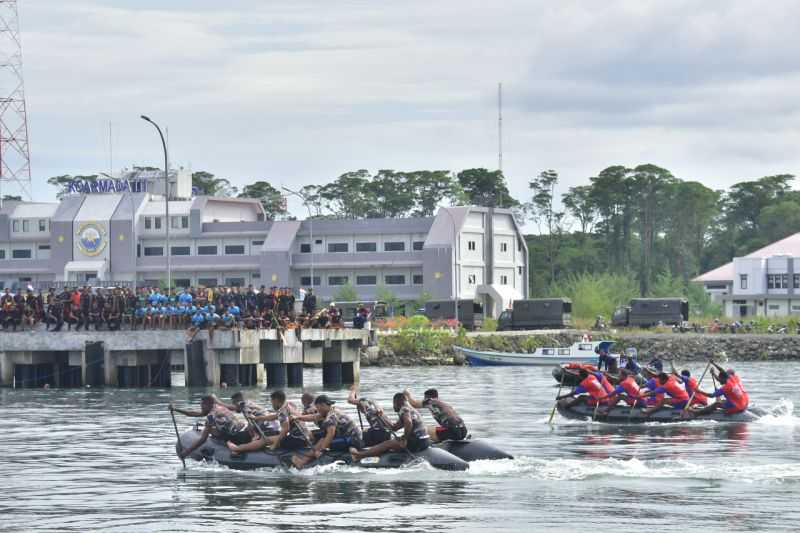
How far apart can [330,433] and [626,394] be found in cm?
1463

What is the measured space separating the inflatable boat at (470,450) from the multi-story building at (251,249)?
300ft

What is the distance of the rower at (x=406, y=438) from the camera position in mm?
31359

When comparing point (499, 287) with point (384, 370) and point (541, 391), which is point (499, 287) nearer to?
point (384, 370)

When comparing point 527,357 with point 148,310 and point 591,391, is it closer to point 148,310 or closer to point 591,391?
→ point 148,310

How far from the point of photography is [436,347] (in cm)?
9625

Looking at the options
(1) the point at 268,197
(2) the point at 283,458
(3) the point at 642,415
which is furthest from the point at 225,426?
(1) the point at 268,197

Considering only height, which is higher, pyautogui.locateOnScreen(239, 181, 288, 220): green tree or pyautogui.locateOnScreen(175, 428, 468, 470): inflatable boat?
pyautogui.locateOnScreen(239, 181, 288, 220): green tree

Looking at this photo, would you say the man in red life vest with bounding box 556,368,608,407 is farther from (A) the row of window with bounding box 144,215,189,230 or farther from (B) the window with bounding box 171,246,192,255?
(A) the row of window with bounding box 144,215,189,230

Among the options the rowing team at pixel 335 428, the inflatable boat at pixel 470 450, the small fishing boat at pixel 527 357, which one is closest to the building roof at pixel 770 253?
the small fishing boat at pixel 527 357

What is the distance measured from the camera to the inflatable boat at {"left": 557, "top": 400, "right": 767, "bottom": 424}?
141 ft

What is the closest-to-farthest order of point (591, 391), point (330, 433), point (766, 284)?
point (330, 433)
point (591, 391)
point (766, 284)

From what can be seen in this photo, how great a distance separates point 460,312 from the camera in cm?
11200

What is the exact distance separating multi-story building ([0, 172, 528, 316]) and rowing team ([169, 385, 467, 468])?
9140 cm

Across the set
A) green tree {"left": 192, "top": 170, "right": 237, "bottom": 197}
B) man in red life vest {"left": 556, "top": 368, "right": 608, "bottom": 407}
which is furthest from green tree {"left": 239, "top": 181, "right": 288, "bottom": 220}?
man in red life vest {"left": 556, "top": 368, "right": 608, "bottom": 407}
